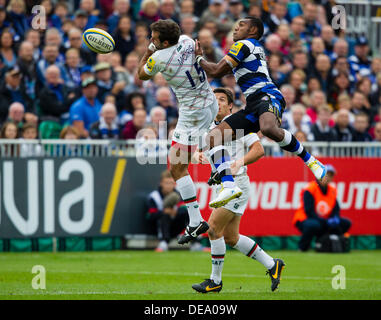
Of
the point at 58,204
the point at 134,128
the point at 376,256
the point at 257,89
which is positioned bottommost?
the point at 376,256

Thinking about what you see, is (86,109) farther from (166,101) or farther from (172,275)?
(172,275)

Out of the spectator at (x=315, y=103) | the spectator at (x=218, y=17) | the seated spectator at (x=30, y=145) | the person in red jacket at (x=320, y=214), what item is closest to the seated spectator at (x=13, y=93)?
the seated spectator at (x=30, y=145)

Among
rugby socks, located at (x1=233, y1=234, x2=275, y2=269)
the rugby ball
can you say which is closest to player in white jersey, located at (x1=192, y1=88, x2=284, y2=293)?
rugby socks, located at (x1=233, y1=234, x2=275, y2=269)

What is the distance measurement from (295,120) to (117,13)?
5.14 metres

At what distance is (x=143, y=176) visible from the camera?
18.4 metres

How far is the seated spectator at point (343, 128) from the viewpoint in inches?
789

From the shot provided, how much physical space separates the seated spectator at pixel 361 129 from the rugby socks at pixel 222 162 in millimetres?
9535

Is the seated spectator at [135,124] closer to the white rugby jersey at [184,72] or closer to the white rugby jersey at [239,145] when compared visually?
the white rugby jersey at [239,145]

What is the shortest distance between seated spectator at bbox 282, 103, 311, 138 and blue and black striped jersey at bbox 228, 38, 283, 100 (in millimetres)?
8034

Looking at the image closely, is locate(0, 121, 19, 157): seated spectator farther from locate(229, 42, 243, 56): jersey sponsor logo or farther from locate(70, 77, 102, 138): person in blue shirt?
locate(229, 42, 243, 56): jersey sponsor logo

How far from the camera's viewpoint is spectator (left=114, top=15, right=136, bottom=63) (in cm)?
2009
